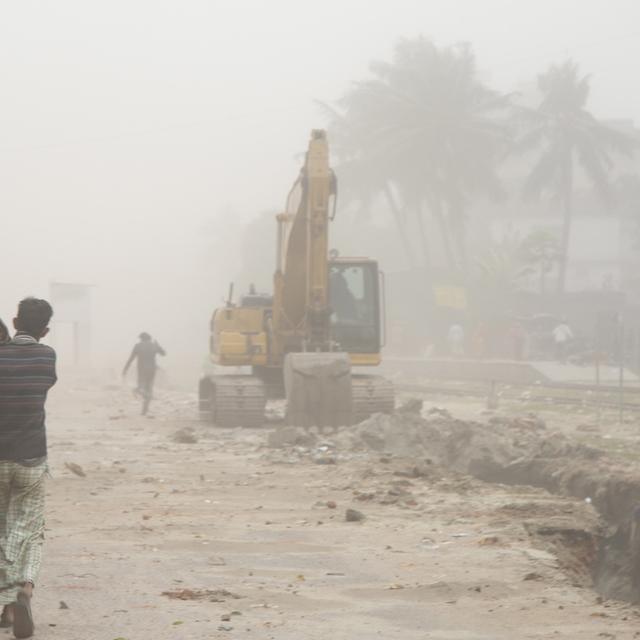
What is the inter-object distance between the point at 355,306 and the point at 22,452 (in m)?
16.0

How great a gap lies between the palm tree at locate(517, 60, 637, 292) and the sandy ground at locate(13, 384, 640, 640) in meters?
49.9

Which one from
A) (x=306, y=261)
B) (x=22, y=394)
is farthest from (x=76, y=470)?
(x=22, y=394)

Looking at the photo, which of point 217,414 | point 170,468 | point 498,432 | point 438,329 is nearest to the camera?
point 170,468

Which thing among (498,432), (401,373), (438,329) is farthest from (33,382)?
(438,329)

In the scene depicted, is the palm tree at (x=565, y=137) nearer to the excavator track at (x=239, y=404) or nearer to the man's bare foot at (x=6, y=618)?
the excavator track at (x=239, y=404)

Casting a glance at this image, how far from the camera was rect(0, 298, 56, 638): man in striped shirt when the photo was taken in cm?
→ 739

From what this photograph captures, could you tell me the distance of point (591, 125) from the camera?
66062 millimetres

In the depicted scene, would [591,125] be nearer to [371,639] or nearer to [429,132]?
[429,132]

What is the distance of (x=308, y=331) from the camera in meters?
22.0

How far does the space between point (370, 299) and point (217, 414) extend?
3074 millimetres

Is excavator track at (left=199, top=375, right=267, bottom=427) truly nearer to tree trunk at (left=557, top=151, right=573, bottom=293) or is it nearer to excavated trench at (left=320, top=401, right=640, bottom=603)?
excavated trench at (left=320, top=401, right=640, bottom=603)

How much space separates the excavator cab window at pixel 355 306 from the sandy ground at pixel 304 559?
6.21 meters

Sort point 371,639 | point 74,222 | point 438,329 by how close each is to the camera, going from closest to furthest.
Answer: point 371,639 → point 438,329 → point 74,222

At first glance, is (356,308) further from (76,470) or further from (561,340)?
(561,340)
